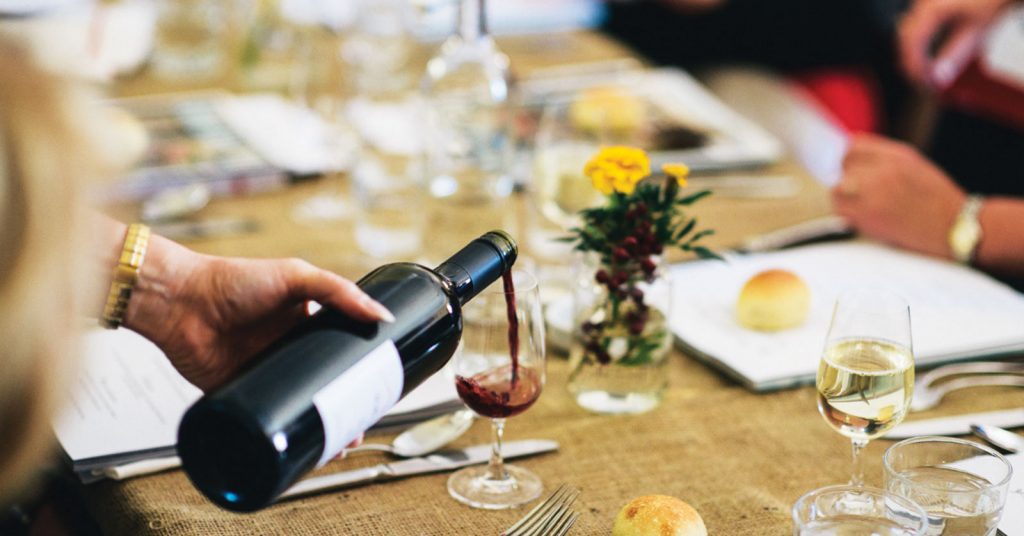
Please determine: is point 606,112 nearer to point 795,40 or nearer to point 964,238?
point 964,238

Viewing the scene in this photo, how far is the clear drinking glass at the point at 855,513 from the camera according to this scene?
2.65 ft

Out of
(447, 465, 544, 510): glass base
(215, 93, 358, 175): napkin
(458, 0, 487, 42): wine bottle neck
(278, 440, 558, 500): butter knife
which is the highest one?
(458, 0, 487, 42): wine bottle neck

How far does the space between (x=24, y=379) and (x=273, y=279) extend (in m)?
0.33

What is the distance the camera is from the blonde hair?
0.57 meters

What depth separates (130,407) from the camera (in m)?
1.04

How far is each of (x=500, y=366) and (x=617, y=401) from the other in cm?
20

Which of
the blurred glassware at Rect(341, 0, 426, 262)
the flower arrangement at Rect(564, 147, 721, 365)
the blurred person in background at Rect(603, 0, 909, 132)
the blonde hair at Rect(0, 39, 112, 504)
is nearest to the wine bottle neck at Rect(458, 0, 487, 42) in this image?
the blurred glassware at Rect(341, 0, 426, 262)

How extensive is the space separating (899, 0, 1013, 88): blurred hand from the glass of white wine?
1.02m

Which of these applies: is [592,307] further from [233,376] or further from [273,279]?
[233,376]

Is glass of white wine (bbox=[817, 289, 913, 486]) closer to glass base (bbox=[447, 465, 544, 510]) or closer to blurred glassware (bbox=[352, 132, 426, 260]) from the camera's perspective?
glass base (bbox=[447, 465, 544, 510])

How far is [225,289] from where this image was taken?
3.09 feet

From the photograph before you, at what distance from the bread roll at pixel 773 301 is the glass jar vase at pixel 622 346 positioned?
0.16m

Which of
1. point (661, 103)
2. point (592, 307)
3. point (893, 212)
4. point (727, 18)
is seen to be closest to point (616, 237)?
point (592, 307)

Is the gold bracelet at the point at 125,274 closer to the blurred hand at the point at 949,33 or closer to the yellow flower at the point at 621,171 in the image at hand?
the yellow flower at the point at 621,171
